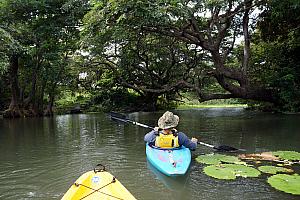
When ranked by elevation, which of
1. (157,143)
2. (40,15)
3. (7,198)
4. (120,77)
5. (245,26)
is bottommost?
(7,198)

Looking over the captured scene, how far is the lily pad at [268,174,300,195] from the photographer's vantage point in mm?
4949

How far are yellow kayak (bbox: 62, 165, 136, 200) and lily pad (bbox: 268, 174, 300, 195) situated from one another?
8.12ft

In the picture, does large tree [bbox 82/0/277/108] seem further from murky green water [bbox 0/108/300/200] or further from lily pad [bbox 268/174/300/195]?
lily pad [bbox 268/174/300/195]

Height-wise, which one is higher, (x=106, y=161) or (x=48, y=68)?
(x=48, y=68)

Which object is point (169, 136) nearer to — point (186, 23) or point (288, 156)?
point (288, 156)

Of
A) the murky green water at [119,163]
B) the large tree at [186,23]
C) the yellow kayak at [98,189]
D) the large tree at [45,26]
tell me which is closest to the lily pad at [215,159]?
the murky green water at [119,163]

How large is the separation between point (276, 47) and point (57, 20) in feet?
36.5

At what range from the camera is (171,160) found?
6.06 meters

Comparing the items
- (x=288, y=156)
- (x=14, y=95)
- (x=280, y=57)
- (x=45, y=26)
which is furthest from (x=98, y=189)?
(x=14, y=95)

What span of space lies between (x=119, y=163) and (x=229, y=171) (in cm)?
252

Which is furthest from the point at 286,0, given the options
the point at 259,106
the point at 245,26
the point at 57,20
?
the point at 259,106

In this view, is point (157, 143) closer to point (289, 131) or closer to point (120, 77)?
point (289, 131)

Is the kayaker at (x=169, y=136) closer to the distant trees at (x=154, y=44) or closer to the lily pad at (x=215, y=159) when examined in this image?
the lily pad at (x=215, y=159)

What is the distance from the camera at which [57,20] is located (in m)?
15.8
